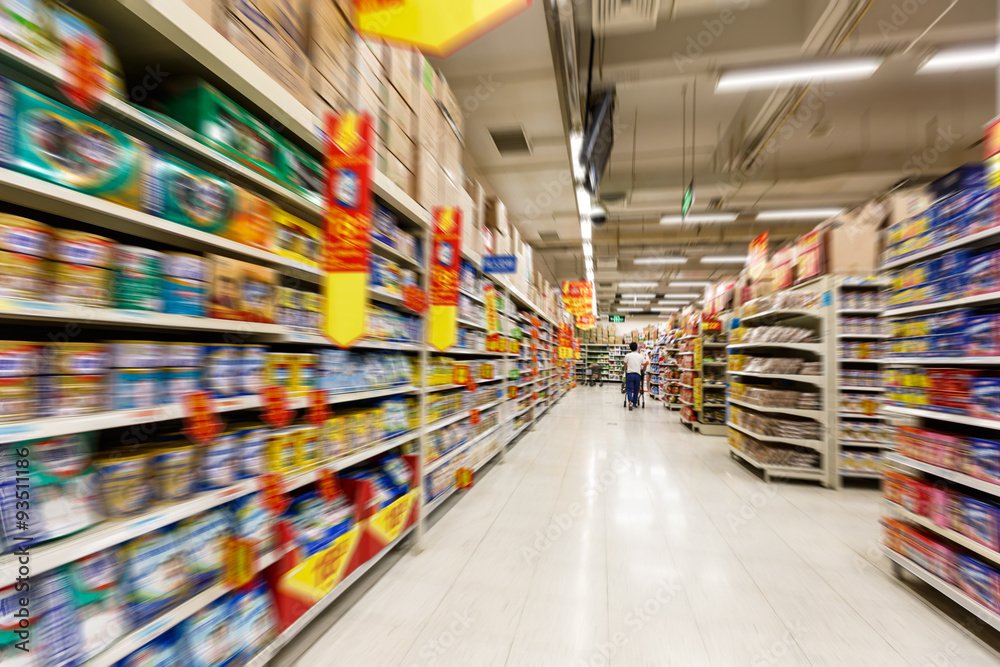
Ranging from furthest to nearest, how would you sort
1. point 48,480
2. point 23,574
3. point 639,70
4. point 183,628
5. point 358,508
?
point 639,70 < point 358,508 < point 183,628 < point 48,480 < point 23,574

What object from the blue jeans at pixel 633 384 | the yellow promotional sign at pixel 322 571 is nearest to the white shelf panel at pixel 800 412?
the yellow promotional sign at pixel 322 571

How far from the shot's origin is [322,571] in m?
1.78

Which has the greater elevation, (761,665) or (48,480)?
(48,480)

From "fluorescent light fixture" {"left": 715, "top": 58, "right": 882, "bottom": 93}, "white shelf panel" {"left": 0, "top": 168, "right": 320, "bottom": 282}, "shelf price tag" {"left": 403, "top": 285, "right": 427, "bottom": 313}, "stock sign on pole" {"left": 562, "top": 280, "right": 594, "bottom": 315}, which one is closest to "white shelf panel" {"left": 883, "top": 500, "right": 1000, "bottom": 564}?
"shelf price tag" {"left": 403, "top": 285, "right": 427, "bottom": 313}

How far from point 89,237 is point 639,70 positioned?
17.3 feet

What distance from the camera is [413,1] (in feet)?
4.94

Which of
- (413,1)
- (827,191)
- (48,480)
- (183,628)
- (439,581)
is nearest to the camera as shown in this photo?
(48,480)

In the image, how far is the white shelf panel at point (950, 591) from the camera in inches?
71.4

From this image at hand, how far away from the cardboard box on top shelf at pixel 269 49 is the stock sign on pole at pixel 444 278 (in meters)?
1.31

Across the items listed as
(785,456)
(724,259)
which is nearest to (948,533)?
(785,456)

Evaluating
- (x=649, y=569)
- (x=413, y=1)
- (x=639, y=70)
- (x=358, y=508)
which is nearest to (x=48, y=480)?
(x=358, y=508)

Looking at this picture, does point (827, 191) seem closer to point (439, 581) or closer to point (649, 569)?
point (649, 569)

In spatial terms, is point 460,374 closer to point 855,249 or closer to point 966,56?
point 855,249

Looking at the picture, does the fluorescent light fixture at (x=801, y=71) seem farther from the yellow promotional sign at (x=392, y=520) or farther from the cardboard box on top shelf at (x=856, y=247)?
the yellow promotional sign at (x=392, y=520)
